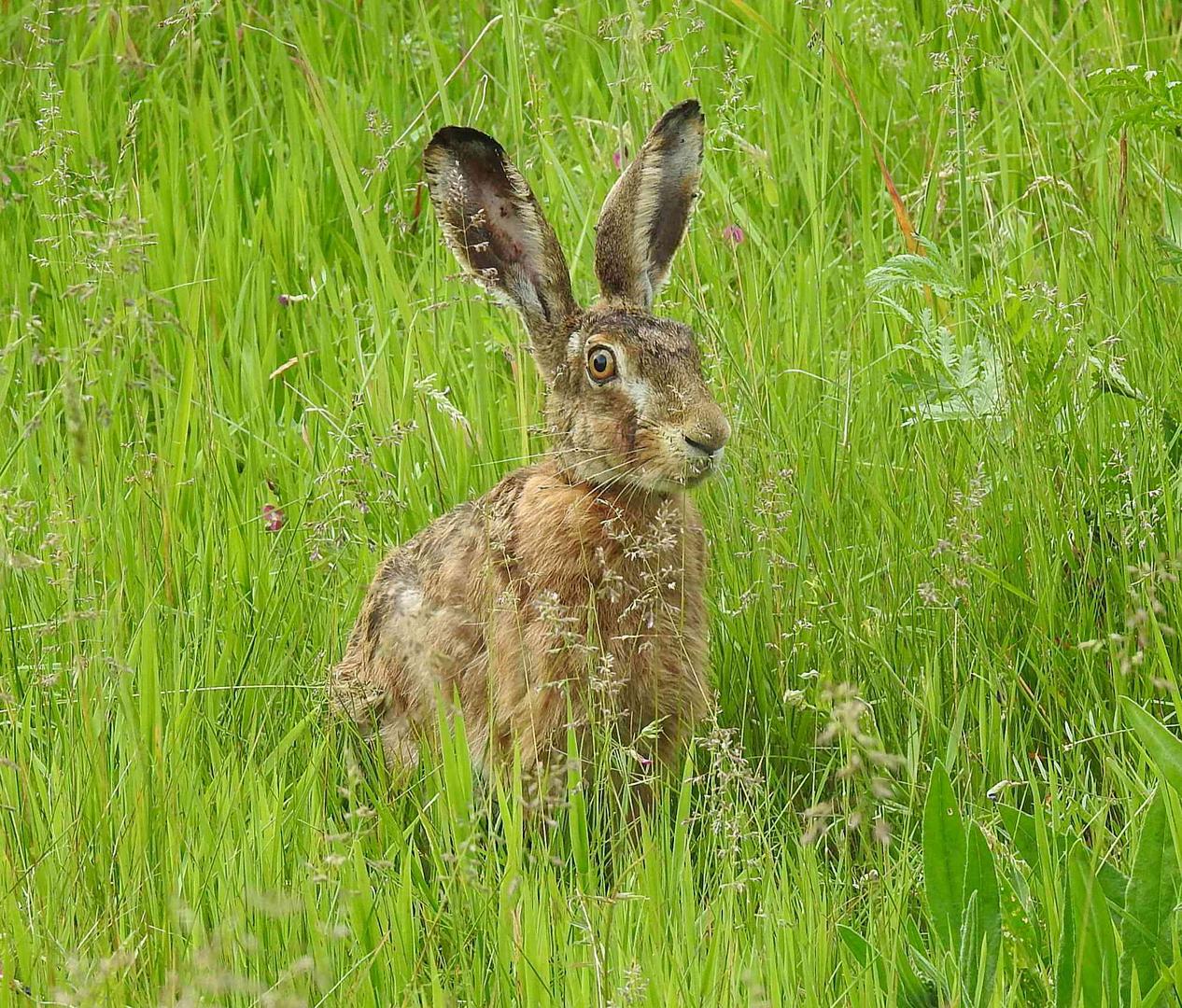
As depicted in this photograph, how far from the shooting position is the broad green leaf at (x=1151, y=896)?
2982 millimetres

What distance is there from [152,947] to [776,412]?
7.57 feet

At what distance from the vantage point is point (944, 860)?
3029mm

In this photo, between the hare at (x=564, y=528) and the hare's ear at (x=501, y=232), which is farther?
the hare's ear at (x=501, y=232)

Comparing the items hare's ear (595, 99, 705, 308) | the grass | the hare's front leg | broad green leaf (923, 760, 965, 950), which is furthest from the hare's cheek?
broad green leaf (923, 760, 965, 950)

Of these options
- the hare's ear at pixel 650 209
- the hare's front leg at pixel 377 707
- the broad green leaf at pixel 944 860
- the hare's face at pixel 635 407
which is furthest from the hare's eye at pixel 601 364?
the broad green leaf at pixel 944 860

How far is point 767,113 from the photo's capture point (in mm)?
5996

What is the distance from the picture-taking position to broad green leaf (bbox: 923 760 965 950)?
9.89 feet

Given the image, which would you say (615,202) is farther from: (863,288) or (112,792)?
(112,792)

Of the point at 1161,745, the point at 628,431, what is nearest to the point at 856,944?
the point at 1161,745

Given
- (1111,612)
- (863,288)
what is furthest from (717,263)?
(1111,612)

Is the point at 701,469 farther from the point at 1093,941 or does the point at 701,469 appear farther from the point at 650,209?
the point at 1093,941

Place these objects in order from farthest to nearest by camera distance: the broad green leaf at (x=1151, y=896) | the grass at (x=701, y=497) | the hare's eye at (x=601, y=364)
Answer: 1. the hare's eye at (x=601, y=364)
2. the grass at (x=701, y=497)
3. the broad green leaf at (x=1151, y=896)

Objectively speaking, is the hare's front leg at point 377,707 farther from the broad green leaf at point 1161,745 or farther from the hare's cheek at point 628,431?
the broad green leaf at point 1161,745

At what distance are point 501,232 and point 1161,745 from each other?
2.21 m
